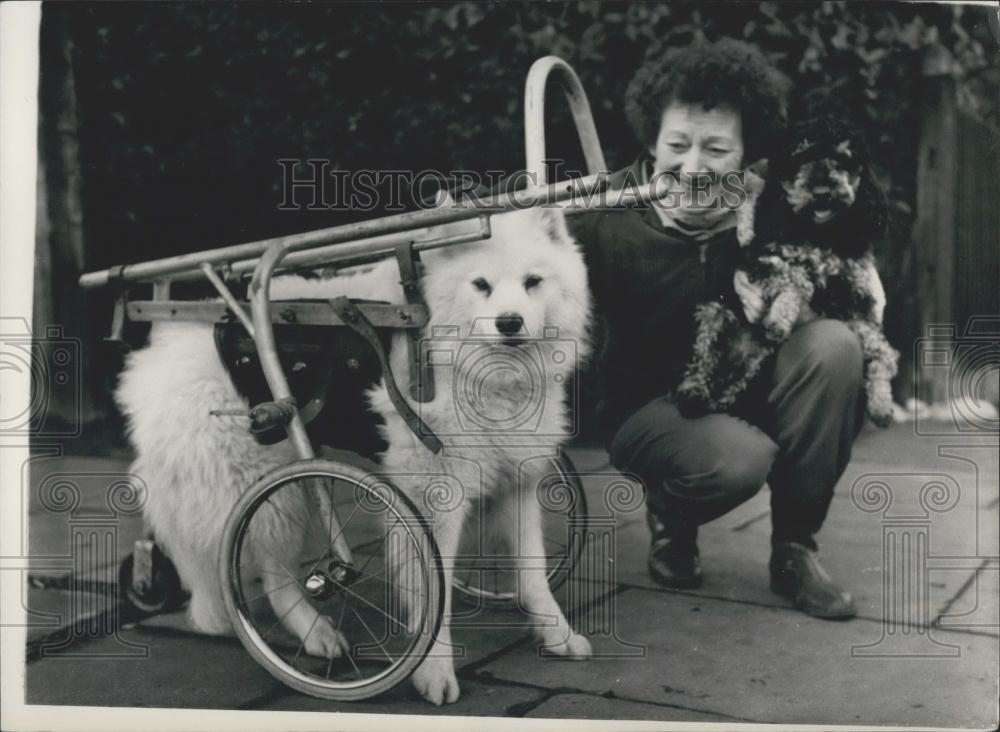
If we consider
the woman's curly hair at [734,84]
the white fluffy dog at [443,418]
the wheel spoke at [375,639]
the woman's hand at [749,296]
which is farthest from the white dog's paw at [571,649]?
the woman's curly hair at [734,84]

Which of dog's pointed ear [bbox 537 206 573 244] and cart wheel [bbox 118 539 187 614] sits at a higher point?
dog's pointed ear [bbox 537 206 573 244]

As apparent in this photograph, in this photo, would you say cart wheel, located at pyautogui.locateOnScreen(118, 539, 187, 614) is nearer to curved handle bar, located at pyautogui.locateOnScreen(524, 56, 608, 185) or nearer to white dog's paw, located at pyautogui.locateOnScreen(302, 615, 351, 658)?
white dog's paw, located at pyautogui.locateOnScreen(302, 615, 351, 658)

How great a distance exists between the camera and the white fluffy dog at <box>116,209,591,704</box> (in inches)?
136

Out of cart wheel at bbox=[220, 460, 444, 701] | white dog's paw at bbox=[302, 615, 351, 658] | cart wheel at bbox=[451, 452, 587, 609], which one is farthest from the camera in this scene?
cart wheel at bbox=[451, 452, 587, 609]

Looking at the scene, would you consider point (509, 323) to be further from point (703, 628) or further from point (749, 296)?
point (703, 628)

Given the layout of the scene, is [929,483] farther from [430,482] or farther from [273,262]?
[273,262]

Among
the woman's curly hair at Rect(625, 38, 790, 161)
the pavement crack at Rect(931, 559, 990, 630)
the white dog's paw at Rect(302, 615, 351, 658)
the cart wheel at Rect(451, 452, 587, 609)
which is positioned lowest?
the white dog's paw at Rect(302, 615, 351, 658)

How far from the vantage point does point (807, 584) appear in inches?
156

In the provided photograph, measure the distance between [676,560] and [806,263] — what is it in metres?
1.17

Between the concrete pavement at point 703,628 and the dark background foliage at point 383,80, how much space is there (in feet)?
2.27

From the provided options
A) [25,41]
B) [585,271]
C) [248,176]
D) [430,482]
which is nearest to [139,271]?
[248,176]

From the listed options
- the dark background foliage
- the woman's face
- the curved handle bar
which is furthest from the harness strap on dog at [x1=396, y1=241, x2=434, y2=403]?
the woman's face

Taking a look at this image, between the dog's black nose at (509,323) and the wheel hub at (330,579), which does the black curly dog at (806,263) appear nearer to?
the dog's black nose at (509,323)

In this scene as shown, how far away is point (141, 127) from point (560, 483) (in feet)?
6.53
